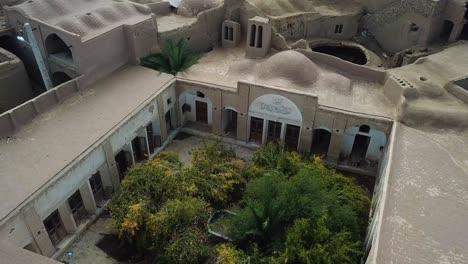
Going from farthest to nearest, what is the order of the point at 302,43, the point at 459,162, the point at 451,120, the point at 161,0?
1. the point at 161,0
2. the point at 302,43
3. the point at 451,120
4. the point at 459,162

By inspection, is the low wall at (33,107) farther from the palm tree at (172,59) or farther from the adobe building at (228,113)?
the palm tree at (172,59)

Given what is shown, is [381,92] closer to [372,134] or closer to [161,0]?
[372,134]

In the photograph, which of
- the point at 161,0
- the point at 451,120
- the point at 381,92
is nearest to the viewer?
the point at 451,120

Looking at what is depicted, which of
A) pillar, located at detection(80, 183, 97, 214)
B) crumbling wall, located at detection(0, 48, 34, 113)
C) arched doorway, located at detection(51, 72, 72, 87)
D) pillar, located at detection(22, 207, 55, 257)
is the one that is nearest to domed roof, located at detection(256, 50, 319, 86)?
pillar, located at detection(80, 183, 97, 214)

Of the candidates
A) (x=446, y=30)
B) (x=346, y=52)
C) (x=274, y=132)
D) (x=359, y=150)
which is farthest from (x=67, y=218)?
(x=446, y=30)

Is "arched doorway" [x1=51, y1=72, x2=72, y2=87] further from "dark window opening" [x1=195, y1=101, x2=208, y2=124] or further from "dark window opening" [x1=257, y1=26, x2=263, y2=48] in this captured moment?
"dark window opening" [x1=257, y1=26, x2=263, y2=48]

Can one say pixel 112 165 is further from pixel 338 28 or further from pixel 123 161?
pixel 338 28

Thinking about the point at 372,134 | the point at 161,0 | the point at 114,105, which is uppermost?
the point at 161,0

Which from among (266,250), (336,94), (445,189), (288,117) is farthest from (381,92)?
(266,250)
